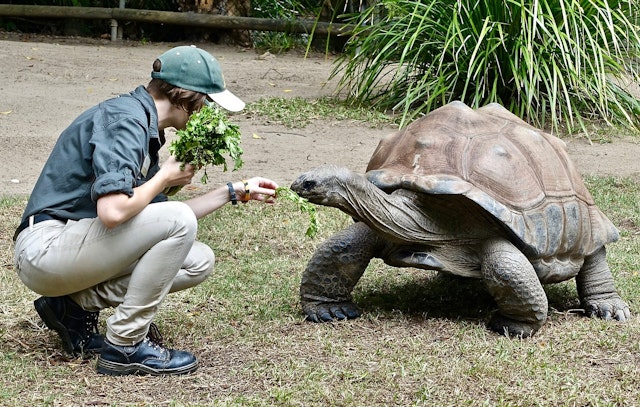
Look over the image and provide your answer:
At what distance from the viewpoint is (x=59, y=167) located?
10.5 ft

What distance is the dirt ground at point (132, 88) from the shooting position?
702 centimetres

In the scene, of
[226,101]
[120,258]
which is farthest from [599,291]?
[120,258]

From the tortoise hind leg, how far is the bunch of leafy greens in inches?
46.6

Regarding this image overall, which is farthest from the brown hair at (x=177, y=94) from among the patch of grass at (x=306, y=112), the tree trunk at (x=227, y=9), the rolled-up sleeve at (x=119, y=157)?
the tree trunk at (x=227, y=9)

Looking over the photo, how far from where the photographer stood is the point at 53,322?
3.45 meters

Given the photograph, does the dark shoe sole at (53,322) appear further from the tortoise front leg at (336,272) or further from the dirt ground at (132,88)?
the dirt ground at (132,88)

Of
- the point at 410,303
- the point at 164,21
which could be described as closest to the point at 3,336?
the point at 410,303

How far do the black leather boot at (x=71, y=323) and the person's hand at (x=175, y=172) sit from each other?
689 millimetres

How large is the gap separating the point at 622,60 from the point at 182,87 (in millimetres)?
5891

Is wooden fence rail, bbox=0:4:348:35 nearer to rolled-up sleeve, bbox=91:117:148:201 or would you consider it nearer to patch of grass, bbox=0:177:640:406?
patch of grass, bbox=0:177:640:406

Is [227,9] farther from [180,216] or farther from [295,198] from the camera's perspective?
[180,216]

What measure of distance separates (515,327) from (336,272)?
0.79 meters

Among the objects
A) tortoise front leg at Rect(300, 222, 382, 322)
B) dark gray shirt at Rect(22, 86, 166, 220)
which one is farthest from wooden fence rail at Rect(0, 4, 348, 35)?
dark gray shirt at Rect(22, 86, 166, 220)

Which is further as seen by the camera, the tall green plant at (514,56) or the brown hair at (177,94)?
the tall green plant at (514,56)
